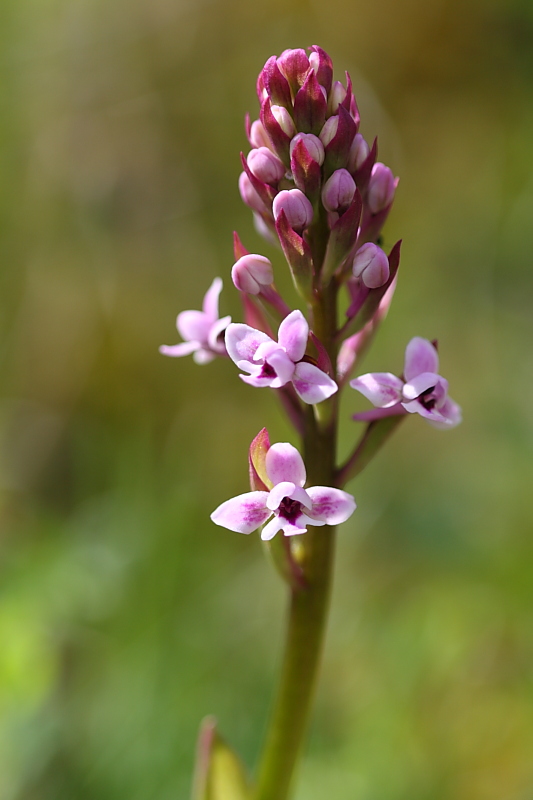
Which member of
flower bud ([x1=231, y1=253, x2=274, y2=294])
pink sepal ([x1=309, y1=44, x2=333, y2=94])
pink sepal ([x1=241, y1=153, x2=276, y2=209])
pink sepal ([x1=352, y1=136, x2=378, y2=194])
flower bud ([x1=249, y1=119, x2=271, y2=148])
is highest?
pink sepal ([x1=309, y1=44, x2=333, y2=94])

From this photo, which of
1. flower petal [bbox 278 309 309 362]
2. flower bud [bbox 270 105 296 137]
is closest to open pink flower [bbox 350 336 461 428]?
flower petal [bbox 278 309 309 362]

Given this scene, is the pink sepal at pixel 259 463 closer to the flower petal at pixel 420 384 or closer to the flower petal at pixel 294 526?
the flower petal at pixel 294 526

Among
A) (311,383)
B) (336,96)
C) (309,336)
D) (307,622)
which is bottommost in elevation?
(307,622)

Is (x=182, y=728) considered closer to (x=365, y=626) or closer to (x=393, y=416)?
(x=365, y=626)

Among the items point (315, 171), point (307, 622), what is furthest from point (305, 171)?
point (307, 622)

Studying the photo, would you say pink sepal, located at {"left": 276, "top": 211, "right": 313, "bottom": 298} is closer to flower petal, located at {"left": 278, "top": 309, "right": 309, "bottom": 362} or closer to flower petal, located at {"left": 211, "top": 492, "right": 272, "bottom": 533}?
flower petal, located at {"left": 278, "top": 309, "right": 309, "bottom": 362}

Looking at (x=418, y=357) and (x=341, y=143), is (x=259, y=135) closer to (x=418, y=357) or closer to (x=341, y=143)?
(x=341, y=143)

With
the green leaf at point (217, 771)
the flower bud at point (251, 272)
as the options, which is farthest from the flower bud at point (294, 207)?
the green leaf at point (217, 771)
